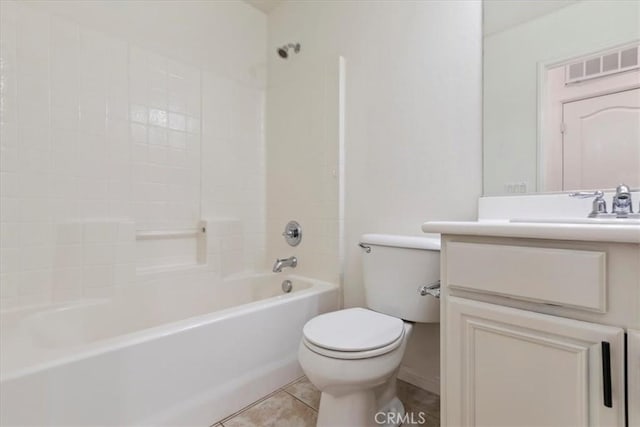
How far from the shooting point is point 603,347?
60 centimetres

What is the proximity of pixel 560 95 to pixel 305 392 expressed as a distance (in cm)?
167

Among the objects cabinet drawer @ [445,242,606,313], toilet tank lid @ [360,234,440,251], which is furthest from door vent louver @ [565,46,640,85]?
cabinet drawer @ [445,242,606,313]

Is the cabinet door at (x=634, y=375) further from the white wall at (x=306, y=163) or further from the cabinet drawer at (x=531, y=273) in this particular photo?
the white wall at (x=306, y=163)

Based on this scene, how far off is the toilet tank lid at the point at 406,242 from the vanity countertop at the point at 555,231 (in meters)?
0.45

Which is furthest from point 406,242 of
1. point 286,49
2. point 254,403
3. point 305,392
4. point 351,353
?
point 286,49

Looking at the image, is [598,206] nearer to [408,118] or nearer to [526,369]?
[526,369]

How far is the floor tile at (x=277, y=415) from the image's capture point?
125 centimetres

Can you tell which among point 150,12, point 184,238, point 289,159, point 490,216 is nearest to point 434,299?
point 490,216

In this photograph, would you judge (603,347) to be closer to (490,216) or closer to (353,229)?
(490,216)

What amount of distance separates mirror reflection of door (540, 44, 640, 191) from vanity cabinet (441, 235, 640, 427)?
0.68 meters

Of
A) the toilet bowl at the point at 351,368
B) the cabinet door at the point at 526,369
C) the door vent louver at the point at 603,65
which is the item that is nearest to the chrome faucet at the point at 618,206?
the door vent louver at the point at 603,65

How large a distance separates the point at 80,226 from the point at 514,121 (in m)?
2.03

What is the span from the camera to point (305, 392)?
1476 mm

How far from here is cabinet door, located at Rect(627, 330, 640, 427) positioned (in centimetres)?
58
